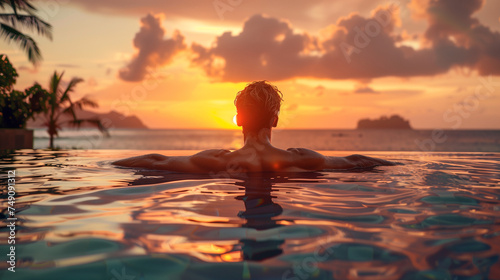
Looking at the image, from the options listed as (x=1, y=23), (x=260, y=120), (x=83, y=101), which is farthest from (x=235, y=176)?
(x=83, y=101)

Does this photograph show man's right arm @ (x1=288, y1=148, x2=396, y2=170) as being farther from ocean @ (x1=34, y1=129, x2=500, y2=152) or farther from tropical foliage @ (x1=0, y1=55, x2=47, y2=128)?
ocean @ (x1=34, y1=129, x2=500, y2=152)

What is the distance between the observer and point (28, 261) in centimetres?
182

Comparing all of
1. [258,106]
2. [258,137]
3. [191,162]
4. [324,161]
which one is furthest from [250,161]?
[324,161]

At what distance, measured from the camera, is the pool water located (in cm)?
172

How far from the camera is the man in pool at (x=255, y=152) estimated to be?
5.19m

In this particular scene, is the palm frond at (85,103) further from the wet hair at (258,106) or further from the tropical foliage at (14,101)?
the wet hair at (258,106)

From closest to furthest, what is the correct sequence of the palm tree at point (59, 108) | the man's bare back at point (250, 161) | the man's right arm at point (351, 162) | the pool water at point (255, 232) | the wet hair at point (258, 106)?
the pool water at point (255, 232), the wet hair at point (258, 106), the man's bare back at point (250, 161), the man's right arm at point (351, 162), the palm tree at point (59, 108)

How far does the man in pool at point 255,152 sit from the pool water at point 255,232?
4.16ft

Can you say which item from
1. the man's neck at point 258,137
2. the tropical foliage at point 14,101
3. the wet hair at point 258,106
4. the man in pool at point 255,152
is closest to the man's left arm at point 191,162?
the man in pool at point 255,152

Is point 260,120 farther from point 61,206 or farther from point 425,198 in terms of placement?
point 61,206

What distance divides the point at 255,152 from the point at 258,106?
2.38 feet

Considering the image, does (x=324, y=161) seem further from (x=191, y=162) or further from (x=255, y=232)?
(x=255, y=232)

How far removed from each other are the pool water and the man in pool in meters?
1.27

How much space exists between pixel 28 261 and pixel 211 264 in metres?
0.98
